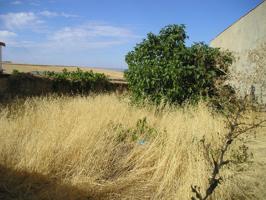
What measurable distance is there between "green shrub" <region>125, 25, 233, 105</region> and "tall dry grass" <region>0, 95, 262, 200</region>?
7.89ft

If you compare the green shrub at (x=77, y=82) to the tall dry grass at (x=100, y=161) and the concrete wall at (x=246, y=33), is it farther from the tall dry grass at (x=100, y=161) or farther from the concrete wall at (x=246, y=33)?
the tall dry grass at (x=100, y=161)

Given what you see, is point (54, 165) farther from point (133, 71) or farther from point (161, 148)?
point (133, 71)

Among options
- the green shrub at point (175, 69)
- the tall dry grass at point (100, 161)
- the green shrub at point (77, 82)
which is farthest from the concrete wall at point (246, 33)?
the tall dry grass at point (100, 161)

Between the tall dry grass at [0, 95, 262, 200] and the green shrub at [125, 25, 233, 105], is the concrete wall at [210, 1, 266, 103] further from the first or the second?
the tall dry grass at [0, 95, 262, 200]

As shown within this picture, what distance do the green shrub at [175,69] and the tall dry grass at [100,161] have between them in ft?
7.89

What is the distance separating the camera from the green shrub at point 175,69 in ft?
28.1

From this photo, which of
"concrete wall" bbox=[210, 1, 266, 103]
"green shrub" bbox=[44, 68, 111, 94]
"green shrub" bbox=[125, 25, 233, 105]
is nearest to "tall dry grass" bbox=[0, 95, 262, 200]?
"green shrub" bbox=[125, 25, 233, 105]

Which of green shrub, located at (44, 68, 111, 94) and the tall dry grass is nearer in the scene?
the tall dry grass

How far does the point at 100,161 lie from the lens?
489 centimetres

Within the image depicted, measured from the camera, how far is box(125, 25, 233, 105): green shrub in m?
8.56

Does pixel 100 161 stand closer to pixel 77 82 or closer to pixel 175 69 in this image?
pixel 175 69

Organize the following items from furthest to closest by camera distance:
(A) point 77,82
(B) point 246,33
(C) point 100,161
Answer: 1. (B) point 246,33
2. (A) point 77,82
3. (C) point 100,161

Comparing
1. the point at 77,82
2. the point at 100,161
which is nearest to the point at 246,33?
the point at 77,82

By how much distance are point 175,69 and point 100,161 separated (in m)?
4.35
